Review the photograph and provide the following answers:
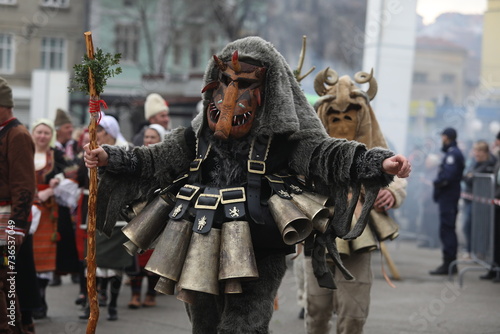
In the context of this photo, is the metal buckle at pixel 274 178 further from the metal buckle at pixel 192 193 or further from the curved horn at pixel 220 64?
the curved horn at pixel 220 64

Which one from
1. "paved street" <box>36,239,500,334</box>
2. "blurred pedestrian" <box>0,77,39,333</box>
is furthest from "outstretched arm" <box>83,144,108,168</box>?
"paved street" <box>36,239,500,334</box>

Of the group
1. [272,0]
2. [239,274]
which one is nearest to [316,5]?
[272,0]

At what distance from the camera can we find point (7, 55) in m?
38.4

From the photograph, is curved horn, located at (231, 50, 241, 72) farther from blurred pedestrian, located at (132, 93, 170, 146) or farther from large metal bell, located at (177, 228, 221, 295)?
blurred pedestrian, located at (132, 93, 170, 146)

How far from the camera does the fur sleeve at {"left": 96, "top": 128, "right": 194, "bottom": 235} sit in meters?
4.99

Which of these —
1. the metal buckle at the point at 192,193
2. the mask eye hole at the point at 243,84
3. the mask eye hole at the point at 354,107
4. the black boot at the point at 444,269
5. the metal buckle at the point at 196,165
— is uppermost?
the mask eye hole at the point at 243,84

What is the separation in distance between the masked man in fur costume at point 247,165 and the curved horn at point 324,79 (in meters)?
1.61

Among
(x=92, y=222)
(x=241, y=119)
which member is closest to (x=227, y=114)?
(x=241, y=119)

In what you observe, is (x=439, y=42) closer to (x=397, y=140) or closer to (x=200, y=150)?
(x=397, y=140)

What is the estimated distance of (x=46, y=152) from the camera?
8.73 meters

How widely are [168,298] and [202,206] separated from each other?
5.19 metres

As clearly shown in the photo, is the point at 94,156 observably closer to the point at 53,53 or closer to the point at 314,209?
the point at 314,209

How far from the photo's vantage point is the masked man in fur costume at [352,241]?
5.98 metres

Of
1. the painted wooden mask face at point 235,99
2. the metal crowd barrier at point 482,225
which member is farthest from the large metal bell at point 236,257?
the metal crowd barrier at point 482,225
